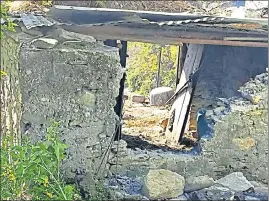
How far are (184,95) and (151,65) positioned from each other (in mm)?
3794

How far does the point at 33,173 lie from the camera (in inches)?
128

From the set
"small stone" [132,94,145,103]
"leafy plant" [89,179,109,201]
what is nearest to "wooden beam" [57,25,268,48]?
"leafy plant" [89,179,109,201]

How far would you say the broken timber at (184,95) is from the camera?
7.54m

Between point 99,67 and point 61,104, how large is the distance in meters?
0.51

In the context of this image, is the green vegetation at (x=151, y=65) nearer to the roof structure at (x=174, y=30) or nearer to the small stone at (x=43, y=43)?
the roof structure at (x=174, y=30)

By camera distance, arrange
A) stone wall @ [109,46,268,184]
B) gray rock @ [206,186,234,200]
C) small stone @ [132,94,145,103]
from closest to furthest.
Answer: gray rock @ [206,186,234,200] < stone wall @ [109,46,268,184] < small stone @ [132,94,145,103]

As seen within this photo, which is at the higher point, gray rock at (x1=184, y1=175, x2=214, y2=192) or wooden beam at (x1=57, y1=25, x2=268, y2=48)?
wooden beam at (x1=57, y1=25, x2=268, y2=48)

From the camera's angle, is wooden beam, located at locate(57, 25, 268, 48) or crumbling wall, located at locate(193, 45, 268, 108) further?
crumbling wall, located at locate(193, 45, 268, 108)

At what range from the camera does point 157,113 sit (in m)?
9.58

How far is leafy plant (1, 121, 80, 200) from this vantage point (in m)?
3.22

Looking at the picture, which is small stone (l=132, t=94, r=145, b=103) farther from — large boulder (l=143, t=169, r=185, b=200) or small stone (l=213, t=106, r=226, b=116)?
large boulder (l=143, t=169, r=185, b=200)

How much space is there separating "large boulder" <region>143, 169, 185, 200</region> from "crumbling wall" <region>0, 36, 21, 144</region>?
1373mm

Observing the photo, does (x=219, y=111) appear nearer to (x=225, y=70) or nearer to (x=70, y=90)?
(x=70, y=90)

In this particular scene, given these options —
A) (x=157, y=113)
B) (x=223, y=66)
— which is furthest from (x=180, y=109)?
(x=157, y=113)
